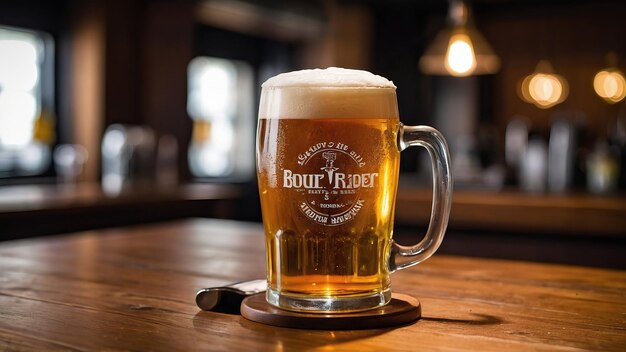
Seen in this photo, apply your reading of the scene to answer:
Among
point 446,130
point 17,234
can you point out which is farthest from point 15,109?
point 446,130

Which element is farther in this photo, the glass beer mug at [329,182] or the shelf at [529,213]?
the shelf at [529,213]

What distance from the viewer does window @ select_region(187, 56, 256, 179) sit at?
23.3 feet

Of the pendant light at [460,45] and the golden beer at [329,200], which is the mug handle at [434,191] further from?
the pendant light at [460,45]

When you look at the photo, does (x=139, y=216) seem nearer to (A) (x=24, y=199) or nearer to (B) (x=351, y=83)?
(A) (x=24, y=199)

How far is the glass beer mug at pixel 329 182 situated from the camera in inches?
31.0

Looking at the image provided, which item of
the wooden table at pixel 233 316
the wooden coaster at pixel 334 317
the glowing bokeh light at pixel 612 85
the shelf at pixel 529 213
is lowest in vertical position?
the shelf at pixel 529 213

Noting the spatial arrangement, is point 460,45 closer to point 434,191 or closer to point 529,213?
point 529,213

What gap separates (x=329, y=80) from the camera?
81cm

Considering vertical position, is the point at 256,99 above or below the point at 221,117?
above

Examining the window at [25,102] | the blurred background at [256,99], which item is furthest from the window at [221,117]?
the window at [25,102]

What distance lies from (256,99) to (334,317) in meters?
7.02

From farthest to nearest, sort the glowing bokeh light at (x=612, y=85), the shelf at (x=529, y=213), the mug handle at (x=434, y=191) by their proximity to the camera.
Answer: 1. the glowing bokeh light at (x=612, y=85)
2. the shelf at (x=529, y=213)
3. the mug handle at (x=434, y=191)

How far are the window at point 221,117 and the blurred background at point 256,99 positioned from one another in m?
0.02

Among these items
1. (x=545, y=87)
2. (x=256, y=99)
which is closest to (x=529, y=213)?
(x=545, y=87)
